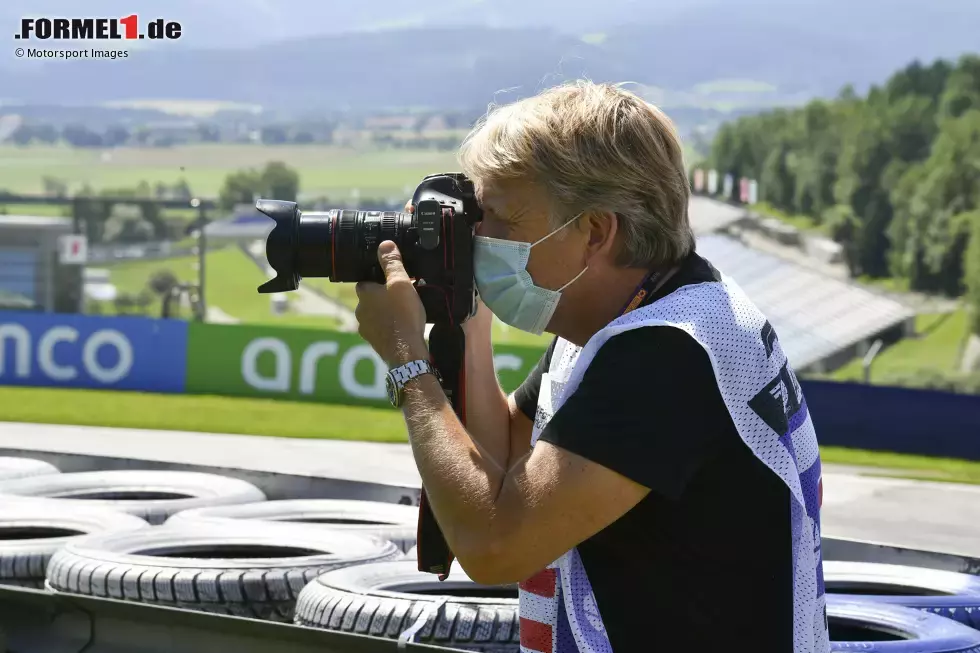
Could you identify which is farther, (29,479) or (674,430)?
(29,479)

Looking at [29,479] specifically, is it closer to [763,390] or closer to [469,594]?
[469,594]

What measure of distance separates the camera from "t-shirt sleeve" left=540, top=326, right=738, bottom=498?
0.46m

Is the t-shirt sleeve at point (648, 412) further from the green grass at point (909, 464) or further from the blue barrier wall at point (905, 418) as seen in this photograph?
the blue barrier wall at point (905, 418)

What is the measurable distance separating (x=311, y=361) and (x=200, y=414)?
1785mm

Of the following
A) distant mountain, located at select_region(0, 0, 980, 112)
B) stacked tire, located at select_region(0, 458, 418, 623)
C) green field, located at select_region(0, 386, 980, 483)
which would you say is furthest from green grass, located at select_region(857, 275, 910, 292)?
stacked tire, located at select_region(0, 458, 418, 623)

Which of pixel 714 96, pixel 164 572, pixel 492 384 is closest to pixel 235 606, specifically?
pixel 164 572

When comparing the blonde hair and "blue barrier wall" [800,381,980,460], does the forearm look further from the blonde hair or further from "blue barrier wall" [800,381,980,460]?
"blue barrier wall" [800,381,980,460]

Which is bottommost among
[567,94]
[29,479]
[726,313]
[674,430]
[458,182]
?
[29,479]

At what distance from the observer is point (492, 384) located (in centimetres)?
252

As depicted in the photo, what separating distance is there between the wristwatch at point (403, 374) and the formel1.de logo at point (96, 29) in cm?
2831

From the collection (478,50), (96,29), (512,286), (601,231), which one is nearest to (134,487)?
(512,286)

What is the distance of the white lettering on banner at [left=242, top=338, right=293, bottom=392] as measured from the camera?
741 inches

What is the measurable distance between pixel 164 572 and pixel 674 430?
2453 millimetres

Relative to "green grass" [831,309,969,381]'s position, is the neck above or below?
above
